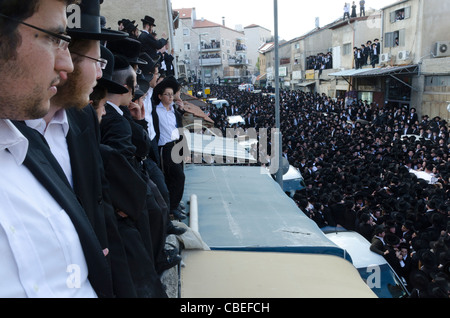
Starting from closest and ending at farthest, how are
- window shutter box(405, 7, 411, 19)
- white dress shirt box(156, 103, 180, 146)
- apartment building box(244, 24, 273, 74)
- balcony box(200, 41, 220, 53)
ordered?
white dress shirt box(156, 103, 180, 146), window shutter box(405, 7, 411, 19), balcony box(200, 41, 220, 53), apartment building box(244, 24, 273, 74)

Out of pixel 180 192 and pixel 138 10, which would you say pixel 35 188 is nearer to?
pixel 180 192

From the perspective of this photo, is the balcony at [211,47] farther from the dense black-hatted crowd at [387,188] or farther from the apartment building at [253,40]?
the dense black-hatted crowd at [387,188]

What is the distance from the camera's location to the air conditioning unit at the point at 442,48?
22034 mm

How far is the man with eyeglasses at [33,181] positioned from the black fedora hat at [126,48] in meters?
2.16

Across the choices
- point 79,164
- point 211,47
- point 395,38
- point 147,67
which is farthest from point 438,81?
point 211,47

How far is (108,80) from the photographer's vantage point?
8.93 ft

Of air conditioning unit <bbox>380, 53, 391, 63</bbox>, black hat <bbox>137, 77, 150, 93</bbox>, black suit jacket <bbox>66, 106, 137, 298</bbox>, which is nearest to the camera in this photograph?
black suit jacket <bbox>66, 106, 137, 298</bbox>

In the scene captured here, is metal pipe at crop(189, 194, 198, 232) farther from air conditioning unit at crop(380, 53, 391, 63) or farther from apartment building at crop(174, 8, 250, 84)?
apartment building at crop(174, 8, 250, 84)

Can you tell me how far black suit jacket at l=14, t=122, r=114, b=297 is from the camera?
1.41 meters

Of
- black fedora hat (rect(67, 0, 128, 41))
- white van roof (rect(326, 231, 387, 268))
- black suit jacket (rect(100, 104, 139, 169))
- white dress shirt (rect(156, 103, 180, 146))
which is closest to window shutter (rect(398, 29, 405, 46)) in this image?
white van roof (rect(326, 231, 387, 268))

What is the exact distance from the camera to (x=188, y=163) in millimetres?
8570

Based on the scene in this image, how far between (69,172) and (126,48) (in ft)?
6.49

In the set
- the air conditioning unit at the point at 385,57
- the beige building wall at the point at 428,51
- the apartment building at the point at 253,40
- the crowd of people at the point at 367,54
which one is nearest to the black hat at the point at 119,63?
the beige building wall at the point at 428,51
